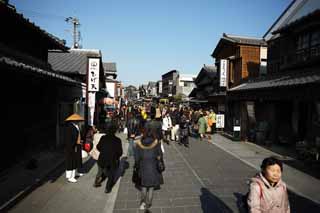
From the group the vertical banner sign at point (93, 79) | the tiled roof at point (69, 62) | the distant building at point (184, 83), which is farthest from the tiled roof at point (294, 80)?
the distant building at point (184, 83)

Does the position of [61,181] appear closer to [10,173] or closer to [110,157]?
[10,173]

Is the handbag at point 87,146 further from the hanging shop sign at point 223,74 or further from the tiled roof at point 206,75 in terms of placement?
the tiled roof at point 206,75

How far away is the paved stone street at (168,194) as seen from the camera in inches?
183

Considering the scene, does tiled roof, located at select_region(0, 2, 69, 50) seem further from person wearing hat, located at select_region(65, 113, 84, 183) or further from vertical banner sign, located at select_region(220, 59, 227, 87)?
vertical banner sign, located at select_region(220, 59, 227, 87)

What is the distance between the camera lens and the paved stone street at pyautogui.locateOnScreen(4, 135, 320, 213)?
4660mm

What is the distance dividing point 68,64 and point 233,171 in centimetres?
1369

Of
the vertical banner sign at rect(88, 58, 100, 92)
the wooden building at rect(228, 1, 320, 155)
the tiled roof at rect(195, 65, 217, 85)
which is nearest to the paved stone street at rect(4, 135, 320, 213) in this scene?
the wooden building at rect(228, 1, 320, 155)

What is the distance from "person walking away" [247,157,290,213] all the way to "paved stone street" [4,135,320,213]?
2254 mm

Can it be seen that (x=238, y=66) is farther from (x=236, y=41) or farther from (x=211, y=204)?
(x=211, y=204)

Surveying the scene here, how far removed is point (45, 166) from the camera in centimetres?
719

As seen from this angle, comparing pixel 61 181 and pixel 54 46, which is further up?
pixel 54 46

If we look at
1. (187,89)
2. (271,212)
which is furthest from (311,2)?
(187,89)

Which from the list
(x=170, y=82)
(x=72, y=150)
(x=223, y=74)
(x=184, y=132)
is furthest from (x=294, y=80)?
(x=170, y=82)

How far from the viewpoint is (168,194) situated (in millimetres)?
5383
